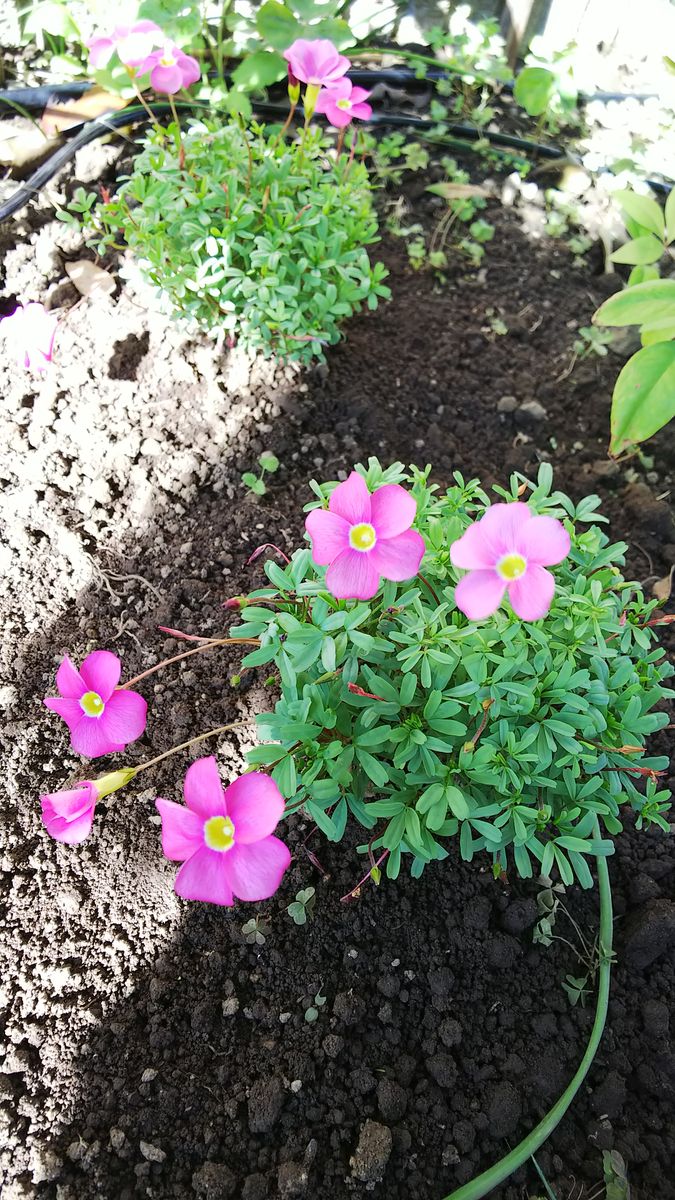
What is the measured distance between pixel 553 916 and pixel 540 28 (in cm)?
311

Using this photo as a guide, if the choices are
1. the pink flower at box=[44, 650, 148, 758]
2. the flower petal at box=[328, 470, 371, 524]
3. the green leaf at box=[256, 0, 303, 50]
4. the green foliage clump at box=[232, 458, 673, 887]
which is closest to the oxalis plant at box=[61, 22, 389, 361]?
the green leaf at box=[256, 0, 303, 50]

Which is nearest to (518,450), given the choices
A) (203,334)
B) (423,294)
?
(423,294)

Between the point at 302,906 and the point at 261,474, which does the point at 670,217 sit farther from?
the point at 302,906

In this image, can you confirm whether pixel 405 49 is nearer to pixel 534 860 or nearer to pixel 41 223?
pixel 41 223

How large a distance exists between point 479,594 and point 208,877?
1.55ft

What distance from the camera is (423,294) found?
7.86 feet

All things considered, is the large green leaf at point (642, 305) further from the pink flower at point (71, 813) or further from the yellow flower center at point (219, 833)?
the pink flower at point (71, 813)

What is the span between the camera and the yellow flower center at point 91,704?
1120mm

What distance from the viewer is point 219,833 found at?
3.10 ft

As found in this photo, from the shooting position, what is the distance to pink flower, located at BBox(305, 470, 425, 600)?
100 cm

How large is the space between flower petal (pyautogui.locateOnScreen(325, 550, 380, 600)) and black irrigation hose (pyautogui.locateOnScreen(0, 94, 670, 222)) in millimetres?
1820

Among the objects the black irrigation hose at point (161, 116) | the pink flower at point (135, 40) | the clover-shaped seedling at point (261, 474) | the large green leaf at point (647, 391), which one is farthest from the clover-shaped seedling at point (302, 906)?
the black irrigation hose at point (161, 116)

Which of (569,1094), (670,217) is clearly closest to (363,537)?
(569,1094)

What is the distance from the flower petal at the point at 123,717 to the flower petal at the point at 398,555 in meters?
0.40
